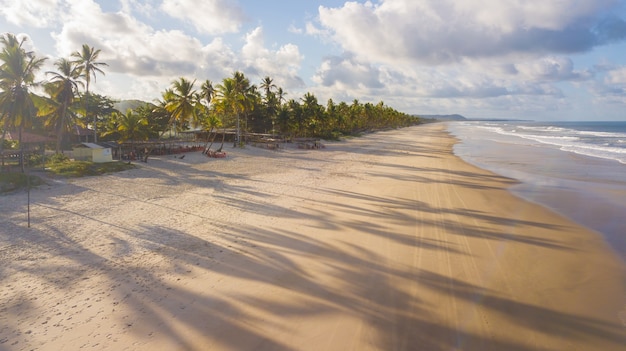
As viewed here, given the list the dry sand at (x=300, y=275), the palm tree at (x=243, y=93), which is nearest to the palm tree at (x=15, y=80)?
the dry sand at (x=300, y=275)

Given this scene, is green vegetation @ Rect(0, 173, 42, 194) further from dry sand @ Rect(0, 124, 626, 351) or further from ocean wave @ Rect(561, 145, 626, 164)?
ocean wave @ Rect(561, 145, 626, 164)

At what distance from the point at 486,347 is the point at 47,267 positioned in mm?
9487

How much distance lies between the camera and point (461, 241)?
35.3ft

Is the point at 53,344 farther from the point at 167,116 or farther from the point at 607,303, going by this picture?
the point at 167,116

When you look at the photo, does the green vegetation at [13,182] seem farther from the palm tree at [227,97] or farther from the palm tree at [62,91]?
the palm tree at [227,97]

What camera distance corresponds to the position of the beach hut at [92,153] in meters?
23.8

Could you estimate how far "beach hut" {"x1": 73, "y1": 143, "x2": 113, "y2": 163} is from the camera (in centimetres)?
2383

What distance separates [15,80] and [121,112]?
19.7 metres

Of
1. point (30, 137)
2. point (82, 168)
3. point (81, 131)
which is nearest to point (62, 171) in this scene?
point (82, 168)

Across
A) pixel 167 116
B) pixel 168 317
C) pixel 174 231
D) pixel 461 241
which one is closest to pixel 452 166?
pixel 461 241

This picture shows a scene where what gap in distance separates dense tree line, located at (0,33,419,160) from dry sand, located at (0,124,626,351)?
34.8 feet

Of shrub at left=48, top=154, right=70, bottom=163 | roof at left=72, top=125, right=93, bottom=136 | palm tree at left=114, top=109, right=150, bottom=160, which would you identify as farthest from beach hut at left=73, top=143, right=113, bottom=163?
roof at left=72, top=125, right=93, bottom=136

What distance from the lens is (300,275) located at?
8391 mm

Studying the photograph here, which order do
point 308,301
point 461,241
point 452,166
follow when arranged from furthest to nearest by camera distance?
point 452,166, point 461,241, point 308,301
